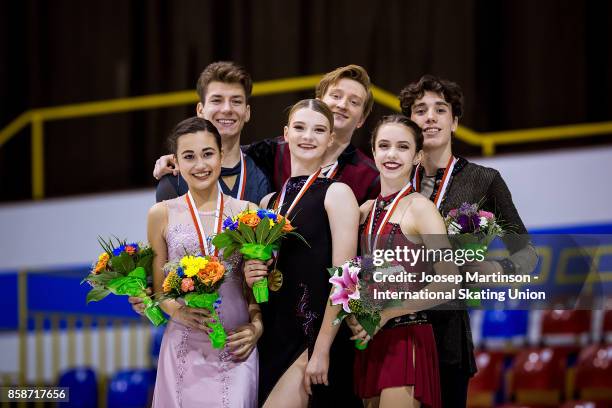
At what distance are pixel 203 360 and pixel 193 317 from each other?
16 centimetres

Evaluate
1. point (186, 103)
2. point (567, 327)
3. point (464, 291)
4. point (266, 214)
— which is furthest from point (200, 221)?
point (186, 103)

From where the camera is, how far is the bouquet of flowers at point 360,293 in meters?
2.96

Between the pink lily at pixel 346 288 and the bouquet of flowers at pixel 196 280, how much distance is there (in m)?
0.37

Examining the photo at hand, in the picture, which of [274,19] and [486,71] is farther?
[274,19]

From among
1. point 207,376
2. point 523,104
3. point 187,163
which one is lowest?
point 207,376

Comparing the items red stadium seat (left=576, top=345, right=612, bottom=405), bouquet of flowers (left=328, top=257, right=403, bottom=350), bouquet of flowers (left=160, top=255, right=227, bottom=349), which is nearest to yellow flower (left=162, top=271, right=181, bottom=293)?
bouquet of flowers (left=160, top=255, right=227, bottom=349)

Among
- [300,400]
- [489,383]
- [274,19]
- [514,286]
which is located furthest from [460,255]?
[274,19]

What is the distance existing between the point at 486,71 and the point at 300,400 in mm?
3660

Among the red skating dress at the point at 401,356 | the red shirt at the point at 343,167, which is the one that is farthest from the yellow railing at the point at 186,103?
the red skating dress at the point at 401,356

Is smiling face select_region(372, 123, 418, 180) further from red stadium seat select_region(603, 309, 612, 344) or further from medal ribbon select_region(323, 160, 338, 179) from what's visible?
red stadium seat select_region(603, 309, 612, 344)

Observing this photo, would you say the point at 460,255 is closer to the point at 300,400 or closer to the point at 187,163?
the point at 300,400

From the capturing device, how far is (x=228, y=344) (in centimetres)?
315

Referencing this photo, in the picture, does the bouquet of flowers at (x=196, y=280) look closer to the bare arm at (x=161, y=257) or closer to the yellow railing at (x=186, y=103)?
the bare arm at (x=161, y=257)

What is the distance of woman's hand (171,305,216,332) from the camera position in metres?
3.10
